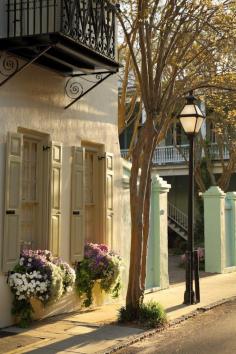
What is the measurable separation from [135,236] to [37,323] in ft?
6.98

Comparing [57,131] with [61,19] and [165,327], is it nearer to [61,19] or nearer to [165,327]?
[61,19]

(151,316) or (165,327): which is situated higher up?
(151,316)

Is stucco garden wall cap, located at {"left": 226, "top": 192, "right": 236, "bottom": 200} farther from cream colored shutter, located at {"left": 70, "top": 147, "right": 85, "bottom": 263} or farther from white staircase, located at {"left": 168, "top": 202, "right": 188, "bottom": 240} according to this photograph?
cream colored shutter, located at {"left": 70, "top": 147, "right": 85, "bottom": 263}

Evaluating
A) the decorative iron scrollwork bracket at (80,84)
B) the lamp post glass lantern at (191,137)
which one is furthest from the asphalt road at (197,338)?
the decorative iron scrollwork bracket at (80,84)

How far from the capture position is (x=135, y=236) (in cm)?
934

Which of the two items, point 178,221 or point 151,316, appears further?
point 178,221

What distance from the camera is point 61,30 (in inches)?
324

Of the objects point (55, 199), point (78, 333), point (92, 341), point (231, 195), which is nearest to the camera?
point (92, 341)

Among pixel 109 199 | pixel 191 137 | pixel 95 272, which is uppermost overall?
pixel 191 137

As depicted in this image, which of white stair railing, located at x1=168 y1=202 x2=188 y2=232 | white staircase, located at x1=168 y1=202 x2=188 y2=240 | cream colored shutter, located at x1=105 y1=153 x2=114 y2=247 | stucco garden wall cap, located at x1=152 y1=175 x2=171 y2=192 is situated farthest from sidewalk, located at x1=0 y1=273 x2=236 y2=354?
white stair railing, located at x1=168 y1=202 x2=188 y2=232

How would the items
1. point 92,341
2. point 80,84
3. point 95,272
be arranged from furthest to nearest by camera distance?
point 80,84 < point 95,272 < point 92,341

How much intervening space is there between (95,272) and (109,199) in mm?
1669

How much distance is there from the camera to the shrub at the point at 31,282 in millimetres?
8562

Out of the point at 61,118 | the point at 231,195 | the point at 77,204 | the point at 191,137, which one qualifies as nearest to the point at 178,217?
the point at 231,195
